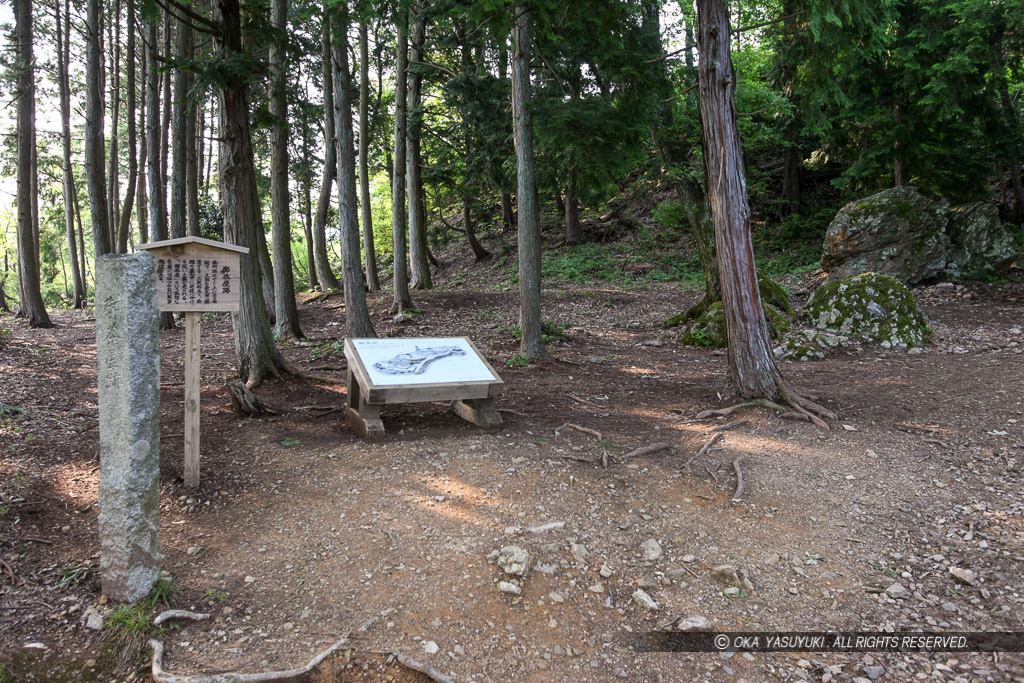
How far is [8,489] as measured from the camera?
4305 millimetres

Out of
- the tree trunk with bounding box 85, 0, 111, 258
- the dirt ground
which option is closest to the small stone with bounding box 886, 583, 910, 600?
the dirt ground

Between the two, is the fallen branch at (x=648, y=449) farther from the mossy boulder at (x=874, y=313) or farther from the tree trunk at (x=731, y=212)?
the mossy boulder at (x=874, y=313)

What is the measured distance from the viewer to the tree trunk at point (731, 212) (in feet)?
21.5

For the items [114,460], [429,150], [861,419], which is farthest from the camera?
[429,150]

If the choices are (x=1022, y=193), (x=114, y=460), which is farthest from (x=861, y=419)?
(x=1022, y=193)

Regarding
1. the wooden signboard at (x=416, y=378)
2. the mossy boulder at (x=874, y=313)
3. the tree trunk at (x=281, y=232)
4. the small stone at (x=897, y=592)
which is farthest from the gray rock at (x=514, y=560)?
the tree trunk at (x=281, y=232)

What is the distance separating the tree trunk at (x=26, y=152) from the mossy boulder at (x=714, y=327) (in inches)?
558

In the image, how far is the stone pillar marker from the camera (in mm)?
3184

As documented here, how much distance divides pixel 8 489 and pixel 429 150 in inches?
598

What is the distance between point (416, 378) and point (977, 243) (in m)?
13.4

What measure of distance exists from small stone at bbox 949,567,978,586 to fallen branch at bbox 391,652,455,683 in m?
3.16

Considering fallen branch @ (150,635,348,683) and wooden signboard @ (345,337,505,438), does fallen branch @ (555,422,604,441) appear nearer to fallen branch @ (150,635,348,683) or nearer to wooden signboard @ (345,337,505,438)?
wooden signboard @ (345,337,505,438)

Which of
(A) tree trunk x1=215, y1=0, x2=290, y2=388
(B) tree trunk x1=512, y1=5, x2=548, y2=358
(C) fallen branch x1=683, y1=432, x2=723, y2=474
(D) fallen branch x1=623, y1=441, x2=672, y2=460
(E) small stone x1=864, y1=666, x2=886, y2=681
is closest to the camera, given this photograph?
(E) small stone x1=864, y1=666, x2=886, y2=681

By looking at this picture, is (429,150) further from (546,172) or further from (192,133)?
(546,172)
